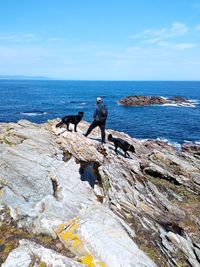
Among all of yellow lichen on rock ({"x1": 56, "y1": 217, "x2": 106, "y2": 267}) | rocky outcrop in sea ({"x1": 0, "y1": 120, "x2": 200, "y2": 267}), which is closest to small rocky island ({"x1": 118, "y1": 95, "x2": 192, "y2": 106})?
rocky outcrop in sea ({"x1": 0, "y1": 120, "x2": 200, "y2": 267})

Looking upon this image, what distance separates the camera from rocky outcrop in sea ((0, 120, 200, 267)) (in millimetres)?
11109

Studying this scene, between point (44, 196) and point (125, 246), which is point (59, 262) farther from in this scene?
point (44, 196)

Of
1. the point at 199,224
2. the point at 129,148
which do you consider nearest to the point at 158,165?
the point at 129,148

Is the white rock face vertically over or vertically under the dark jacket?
under

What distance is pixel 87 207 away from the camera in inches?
547

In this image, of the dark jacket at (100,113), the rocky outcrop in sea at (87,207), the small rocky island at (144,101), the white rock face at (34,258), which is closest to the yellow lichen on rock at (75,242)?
the rocky outcrop in sea at (87,207)

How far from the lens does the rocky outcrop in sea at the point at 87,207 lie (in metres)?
11.1

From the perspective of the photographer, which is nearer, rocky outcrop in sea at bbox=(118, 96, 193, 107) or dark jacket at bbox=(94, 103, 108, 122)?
dark jacket at bbox=(94, 103, 108, 122)

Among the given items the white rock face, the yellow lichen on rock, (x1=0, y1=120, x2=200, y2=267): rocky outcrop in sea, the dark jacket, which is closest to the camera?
the white rock face

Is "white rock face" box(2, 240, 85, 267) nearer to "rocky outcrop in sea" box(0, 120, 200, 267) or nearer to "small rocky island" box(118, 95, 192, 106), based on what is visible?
"rocky outcrop in sea" box(0, 120, 200, 267)

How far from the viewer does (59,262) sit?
9891 millimetres

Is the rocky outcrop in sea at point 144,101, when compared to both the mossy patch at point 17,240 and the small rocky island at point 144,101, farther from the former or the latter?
the mossy patch at point 17,240

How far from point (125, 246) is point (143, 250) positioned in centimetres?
129

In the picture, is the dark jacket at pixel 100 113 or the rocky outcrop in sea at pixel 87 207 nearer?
the rocky outcrop in sea at pixel 87 207
